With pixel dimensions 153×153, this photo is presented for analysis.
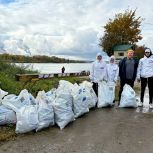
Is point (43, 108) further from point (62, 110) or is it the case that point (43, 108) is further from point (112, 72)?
point (112, 72)

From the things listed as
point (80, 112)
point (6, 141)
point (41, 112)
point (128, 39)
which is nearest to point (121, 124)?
point (80, 112)

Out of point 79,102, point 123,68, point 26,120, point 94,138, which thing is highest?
point 123,68

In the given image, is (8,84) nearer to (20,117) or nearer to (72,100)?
(72,100)

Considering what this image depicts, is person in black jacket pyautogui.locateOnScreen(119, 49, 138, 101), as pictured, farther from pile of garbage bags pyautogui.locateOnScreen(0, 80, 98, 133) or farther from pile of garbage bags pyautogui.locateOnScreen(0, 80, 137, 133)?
pile of garbage bags pyautogui.locateOnScreen(0, 80, 98, 133)

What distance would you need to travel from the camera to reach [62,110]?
24.2 ft

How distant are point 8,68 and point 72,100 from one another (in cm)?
939

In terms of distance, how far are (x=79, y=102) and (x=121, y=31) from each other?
34.8 meters

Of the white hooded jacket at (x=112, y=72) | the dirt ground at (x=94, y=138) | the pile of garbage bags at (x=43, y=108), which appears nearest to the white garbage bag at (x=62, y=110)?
the pile of garbage bags at (x=43, y=108)

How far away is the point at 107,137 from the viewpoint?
6.60m

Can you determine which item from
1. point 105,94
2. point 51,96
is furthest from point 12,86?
point 51,96

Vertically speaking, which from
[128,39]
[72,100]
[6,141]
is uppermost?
[128,39]

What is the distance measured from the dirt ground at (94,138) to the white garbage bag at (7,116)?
588mm

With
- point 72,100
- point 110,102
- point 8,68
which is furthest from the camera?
point 8,68

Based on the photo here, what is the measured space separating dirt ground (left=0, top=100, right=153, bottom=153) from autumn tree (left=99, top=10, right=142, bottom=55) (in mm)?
34520
